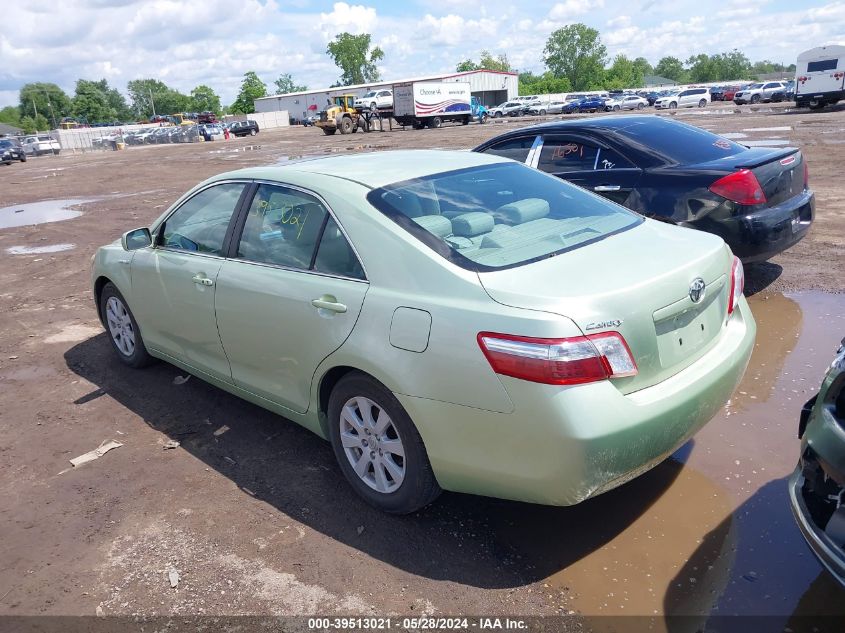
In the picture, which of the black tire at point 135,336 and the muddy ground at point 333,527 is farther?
the black tire at point 135,336

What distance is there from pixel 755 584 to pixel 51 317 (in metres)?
7.00

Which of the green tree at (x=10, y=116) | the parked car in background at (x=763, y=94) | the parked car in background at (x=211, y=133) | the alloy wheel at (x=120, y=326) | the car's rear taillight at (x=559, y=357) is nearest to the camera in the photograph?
the car's rear taillight at (x=559, y=357)

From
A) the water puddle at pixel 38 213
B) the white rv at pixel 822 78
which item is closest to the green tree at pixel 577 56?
the white rv at pixel 822 78

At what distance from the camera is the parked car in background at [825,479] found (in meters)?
2.22

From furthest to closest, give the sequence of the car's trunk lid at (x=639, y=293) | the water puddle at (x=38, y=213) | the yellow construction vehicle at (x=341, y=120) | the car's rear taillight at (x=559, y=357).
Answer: the yellow construction vehicle at (x=341, y=120)
the water puddle at (x=38, y=213)
the car's trunk lid at (x=639, y=293)
the car's rear taillight at (x=559, y=357)

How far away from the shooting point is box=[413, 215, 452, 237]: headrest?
3143 millimetres

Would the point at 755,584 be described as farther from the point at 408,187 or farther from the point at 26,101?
the point at 26,101

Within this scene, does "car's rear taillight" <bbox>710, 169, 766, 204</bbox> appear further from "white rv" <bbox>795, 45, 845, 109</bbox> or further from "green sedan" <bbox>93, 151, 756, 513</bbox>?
"white rv" <bbox>795, 45, 845, 109</bbox>

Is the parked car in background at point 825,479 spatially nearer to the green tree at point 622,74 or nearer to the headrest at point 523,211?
the headrest at point 523,211

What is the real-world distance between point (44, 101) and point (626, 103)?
13521 centimetres

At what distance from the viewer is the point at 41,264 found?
32.0 ft

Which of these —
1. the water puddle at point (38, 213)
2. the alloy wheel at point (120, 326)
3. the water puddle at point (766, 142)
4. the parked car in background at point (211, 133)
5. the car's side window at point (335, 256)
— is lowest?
the water puddle at point (766, 142)

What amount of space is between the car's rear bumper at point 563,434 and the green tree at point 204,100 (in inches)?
6617

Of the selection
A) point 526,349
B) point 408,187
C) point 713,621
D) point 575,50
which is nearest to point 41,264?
point 408,187
